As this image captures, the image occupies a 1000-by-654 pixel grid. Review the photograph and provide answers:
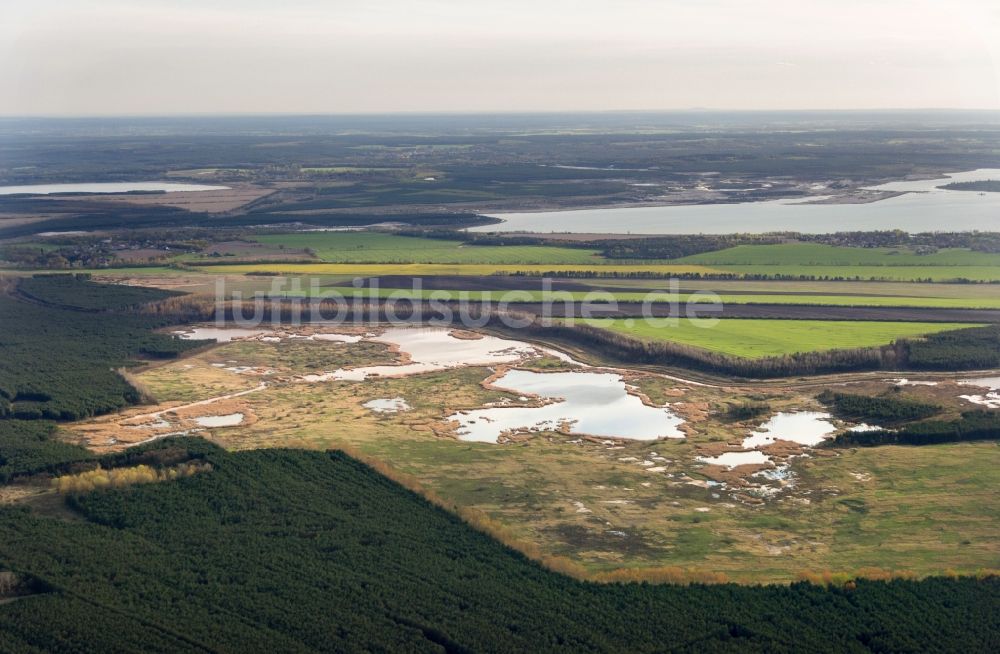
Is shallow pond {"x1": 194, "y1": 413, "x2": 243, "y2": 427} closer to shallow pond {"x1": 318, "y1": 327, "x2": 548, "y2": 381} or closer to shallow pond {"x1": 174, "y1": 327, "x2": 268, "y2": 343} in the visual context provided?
shallow pond {"x1": 318, "y1": 327, "x2": 548, "y2": 381}

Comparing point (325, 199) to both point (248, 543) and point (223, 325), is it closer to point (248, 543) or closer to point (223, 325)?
point (223, 325)

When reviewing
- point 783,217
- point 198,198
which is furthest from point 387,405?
point 198,198

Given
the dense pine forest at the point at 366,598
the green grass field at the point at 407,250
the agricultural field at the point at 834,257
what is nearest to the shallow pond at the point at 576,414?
the dense pine forest at the point at 366,598

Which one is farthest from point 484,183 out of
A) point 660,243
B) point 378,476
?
point 378,476

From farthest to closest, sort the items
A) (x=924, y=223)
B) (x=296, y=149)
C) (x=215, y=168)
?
(x=296, y=149) < (x=215, y=168) < (x=924, y=223)

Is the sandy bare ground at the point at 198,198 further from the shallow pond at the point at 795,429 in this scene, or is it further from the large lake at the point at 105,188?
the shallow pond at the point at 795,429

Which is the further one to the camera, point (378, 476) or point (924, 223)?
point (924, 223)
